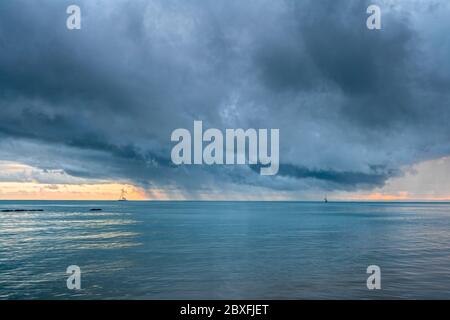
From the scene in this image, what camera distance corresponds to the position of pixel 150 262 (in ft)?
165

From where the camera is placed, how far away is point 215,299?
109ft

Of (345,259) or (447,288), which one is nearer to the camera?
(447,288)

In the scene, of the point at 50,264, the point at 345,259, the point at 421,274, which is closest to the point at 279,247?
the point at 345,259

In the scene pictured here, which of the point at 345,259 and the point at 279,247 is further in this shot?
the point at 279,247

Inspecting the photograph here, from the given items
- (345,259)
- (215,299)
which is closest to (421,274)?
(345,259)

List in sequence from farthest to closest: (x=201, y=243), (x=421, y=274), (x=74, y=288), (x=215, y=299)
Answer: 1. (x=201, y=243)
2. (x=421, y=274)
3. (x=74, y=288)
4. (x=215, y=299)

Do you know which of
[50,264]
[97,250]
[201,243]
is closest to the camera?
[50,264]

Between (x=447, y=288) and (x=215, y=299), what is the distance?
24.2 m

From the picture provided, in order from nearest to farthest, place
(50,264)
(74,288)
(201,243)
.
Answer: (74,288), (50,264), (201,243)
